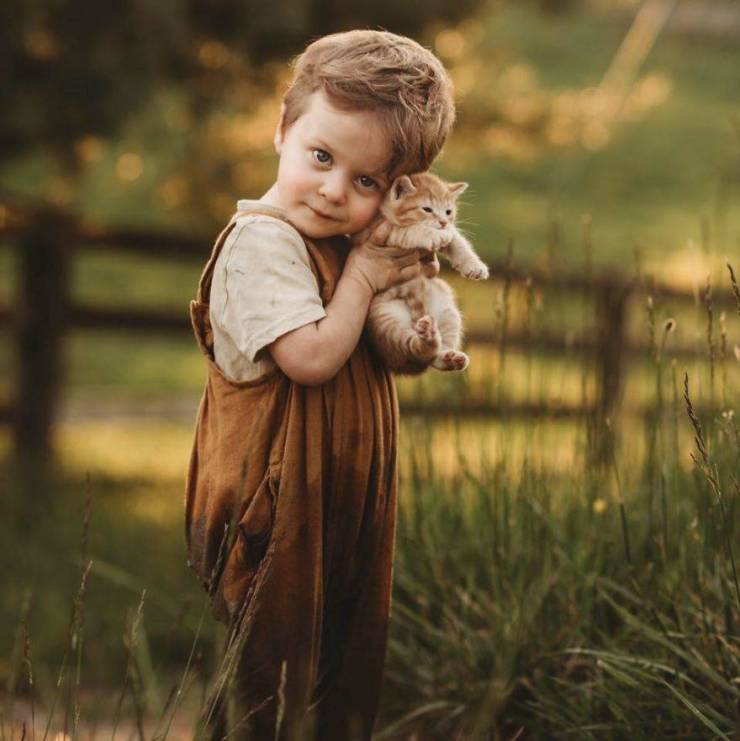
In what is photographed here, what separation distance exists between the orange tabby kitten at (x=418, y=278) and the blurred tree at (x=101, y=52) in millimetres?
2915

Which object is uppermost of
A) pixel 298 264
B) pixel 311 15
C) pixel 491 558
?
pixel 311 15

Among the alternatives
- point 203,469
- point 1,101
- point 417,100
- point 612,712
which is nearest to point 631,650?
point 612,712

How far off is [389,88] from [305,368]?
1.61 feet

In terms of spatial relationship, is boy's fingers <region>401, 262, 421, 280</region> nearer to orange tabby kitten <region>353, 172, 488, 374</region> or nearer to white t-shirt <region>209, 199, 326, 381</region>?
orange tabby kitten <region>353, 172, 488, 374</region>

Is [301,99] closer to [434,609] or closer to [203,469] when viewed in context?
[203,469]

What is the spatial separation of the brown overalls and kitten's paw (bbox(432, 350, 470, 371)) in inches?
7.4

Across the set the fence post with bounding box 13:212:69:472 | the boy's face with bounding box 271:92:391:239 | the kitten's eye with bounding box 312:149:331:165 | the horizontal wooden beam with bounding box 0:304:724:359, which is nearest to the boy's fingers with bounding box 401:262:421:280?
the boy's face with bounding box 271:92:391:239

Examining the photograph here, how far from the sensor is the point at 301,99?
2000 millimetres

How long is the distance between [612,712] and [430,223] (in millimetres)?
1078

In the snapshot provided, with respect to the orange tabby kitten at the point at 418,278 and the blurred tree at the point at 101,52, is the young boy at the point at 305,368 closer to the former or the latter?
the orange tabby kitten at the point at 418,278

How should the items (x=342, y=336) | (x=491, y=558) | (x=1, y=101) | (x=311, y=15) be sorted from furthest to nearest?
(x=311, y=15)
(x=1, y=101)
(x=491, y=558)
(x=342, y=336)

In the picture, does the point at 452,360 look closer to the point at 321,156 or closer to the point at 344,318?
the point at 344,318

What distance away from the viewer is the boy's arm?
1.90m

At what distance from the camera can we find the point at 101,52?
4.77 m
